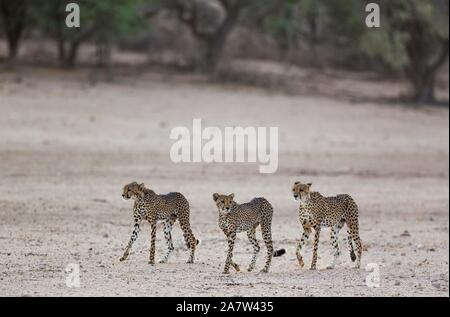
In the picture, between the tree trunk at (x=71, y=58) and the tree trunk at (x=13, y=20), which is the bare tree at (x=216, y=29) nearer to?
the tree trunk at (x=71, y=58)

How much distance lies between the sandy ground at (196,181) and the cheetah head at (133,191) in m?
0.62

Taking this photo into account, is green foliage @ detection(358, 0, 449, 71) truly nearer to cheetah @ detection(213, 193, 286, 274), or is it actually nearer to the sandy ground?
the sandy ground

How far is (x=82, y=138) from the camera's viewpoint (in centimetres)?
2034

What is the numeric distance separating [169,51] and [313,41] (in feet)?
14.5

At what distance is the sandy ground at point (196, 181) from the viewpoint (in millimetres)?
8930

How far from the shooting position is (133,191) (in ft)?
26.9

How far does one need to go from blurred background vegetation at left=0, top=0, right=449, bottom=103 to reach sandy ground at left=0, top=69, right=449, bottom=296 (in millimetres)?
1484

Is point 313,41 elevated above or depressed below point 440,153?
above

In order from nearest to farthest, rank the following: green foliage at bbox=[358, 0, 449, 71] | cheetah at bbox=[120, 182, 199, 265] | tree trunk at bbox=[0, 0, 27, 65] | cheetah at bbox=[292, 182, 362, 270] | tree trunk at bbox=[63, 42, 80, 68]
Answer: cheetah at bbox=[120, 182, 199, 265]
cheetah at bbox=[292, 182, 362, 270]
tree trunk at bbox=[0, 0, 27, 65]
tree trunk at bbox=[63, 42, 80, 68]
green foliage at bbox=[358, 0, 449, 71]

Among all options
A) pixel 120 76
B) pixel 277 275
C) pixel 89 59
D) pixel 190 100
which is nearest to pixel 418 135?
pixel 190 100

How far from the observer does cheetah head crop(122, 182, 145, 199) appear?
8148 millimetres

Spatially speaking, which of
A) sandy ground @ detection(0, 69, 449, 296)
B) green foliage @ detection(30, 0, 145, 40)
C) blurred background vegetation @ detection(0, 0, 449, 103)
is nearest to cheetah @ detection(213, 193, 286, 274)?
sandy ground @ detection(0, 69, 449, 296)

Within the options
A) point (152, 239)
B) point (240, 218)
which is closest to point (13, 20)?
point (152, 239)

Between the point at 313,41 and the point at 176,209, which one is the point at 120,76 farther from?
the point at 176,209
